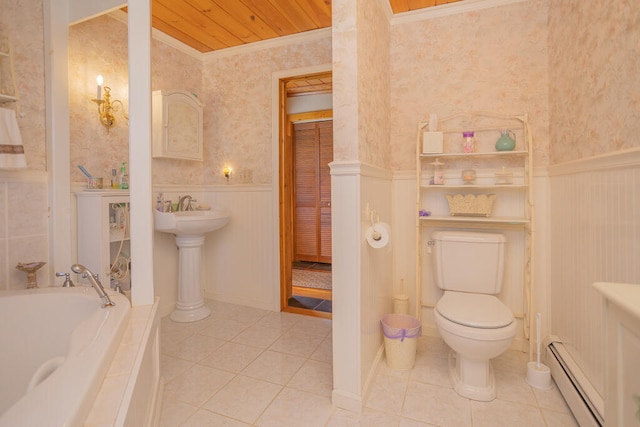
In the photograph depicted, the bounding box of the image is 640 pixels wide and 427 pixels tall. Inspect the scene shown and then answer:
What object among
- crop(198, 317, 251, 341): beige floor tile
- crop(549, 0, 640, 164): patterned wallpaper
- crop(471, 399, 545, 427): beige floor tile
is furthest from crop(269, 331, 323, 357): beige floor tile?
crop(549, 0, 640, 164): patterned wallpaper

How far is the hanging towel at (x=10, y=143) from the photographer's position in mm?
1531

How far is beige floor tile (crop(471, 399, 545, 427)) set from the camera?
1485 mm

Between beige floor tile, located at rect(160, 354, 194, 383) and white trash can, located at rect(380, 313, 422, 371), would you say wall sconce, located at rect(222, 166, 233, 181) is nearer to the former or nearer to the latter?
beige floor tile, located at rect(160, 354, 194, 383)

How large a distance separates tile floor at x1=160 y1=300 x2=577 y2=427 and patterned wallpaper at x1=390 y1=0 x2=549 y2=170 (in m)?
1.41

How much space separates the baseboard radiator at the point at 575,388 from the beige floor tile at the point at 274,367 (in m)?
1.42

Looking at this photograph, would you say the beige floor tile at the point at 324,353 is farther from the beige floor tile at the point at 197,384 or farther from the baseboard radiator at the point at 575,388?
the baseboard radiator at the point at 575,388

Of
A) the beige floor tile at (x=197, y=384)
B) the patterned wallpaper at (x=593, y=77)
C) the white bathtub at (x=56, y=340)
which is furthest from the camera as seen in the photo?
the beige floor tile at (x=197, y=384)

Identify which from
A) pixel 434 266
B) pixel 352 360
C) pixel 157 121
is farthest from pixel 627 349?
pixel 157 121

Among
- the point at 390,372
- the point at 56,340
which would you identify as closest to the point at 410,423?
the point at 390,372

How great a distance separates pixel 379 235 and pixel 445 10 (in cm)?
176

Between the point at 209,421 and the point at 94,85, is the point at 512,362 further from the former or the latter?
the point at 94,85

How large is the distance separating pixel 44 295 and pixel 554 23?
3.20 m

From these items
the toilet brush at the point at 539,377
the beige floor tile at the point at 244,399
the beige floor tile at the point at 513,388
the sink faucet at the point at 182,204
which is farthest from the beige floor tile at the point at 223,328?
the toilet brush at the point at 539,377

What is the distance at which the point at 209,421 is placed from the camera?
1.51 metres
